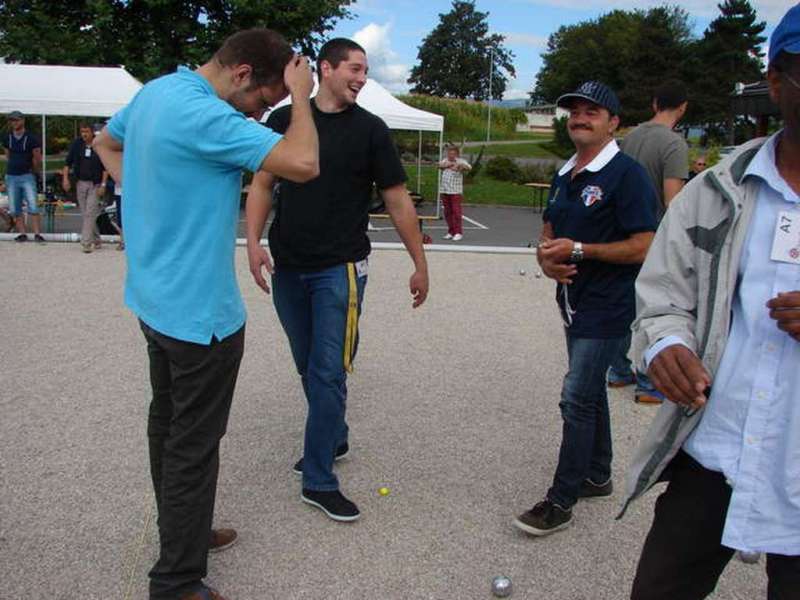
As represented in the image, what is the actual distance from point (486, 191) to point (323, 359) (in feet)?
72.6

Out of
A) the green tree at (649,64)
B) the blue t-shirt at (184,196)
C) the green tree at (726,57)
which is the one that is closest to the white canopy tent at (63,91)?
the blue t-shirt at (184,196)

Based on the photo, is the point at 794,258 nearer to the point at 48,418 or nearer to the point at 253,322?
the point at 48,418

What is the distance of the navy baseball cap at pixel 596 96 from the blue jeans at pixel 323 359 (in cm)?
127

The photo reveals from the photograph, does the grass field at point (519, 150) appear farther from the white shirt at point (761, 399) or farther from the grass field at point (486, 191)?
the white shirt at point (761, 399)

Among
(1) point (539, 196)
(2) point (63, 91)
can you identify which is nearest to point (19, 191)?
(2) point (63, 91)

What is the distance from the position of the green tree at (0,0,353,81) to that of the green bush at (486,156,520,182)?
27.9 ft

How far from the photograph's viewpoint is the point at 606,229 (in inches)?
137

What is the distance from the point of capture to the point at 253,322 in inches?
282

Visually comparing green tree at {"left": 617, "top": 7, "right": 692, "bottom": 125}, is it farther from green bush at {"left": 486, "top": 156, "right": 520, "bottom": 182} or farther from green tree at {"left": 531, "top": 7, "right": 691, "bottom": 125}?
green bush at {"left": 486, "top": 156, "right": 520, "bottom": 182}

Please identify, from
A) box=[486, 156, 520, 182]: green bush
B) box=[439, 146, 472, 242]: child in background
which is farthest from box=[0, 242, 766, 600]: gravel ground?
box=[486, 156, 520, 182]: green bush

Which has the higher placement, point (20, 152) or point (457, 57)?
point (457, 57)

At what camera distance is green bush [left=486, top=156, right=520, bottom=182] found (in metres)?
29.3

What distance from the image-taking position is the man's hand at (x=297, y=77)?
8.66 ft

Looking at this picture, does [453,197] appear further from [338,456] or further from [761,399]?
[761,399]
